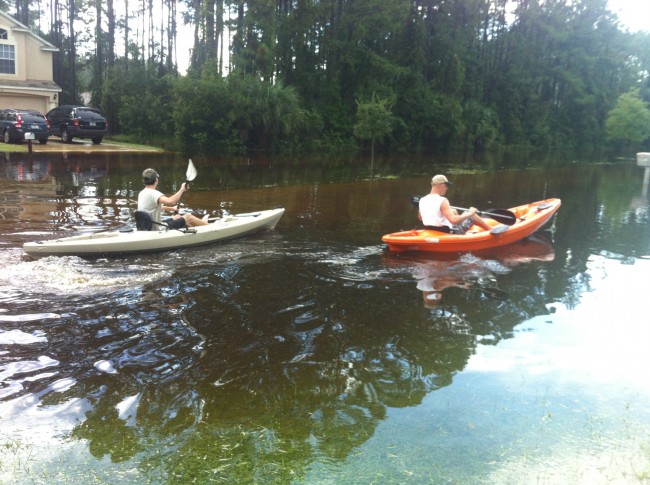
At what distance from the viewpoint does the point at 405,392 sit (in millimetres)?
4758

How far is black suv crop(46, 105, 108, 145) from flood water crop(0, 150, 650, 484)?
1562 centimetres

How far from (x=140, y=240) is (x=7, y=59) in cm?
2605

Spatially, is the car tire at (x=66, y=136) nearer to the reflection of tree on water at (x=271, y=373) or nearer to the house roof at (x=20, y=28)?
the house roof at (x=20, y=28)

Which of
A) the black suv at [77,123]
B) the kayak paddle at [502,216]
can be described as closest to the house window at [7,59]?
the black suv at [77,123]

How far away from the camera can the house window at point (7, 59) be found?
28641mm

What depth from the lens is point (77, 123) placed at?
24.8 metres

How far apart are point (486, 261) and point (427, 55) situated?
124ft

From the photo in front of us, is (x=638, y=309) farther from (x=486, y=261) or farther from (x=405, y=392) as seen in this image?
(x=405, y=392)

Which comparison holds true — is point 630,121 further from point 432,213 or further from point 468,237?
point 432,213

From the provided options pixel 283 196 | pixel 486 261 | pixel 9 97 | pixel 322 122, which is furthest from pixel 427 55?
pixel 486 261

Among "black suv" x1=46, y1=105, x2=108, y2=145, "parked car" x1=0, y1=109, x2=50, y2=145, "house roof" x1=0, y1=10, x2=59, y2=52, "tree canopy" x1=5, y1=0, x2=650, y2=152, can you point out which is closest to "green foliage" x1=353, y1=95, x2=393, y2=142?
"tree canopy" x1=5, y1=0, x2=650, y2=152

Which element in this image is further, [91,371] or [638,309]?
[638,309]

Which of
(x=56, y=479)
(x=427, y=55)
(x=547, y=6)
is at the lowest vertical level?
(x=56, y=479)

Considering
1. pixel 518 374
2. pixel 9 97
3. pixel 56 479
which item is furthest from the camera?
pixel 9 97
